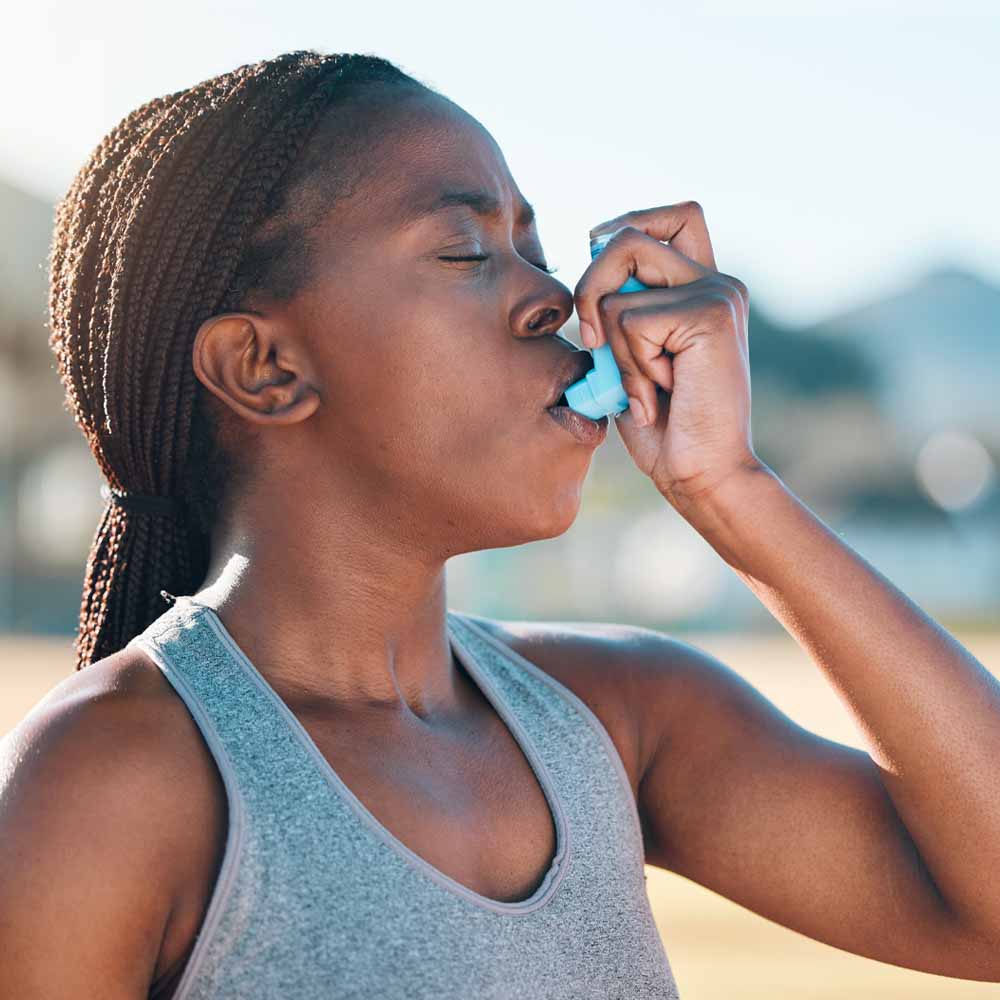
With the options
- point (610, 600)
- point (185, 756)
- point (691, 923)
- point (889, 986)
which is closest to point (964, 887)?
point (185, 756)

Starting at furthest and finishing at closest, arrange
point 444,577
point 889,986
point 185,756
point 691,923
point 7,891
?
point 691,923
point 889,986
point 444,577
point 185,756
point 7,891

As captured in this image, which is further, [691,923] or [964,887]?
[691,923]

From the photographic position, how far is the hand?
2.04 meters

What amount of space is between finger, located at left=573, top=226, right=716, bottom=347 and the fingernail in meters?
0.09

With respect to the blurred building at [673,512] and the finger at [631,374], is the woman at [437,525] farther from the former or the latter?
the blurred building at [673,512]

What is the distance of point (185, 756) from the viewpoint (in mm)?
1766

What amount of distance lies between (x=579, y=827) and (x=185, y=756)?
0.57 metres

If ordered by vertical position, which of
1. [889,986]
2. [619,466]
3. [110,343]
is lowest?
[619,466]

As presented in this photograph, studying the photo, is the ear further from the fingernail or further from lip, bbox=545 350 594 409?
the fingernail

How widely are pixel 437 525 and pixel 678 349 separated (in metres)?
0.41

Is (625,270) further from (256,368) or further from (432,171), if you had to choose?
(256,368)

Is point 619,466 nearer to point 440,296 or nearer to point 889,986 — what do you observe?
point 889,986

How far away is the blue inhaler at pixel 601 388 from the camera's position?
2.05 metres

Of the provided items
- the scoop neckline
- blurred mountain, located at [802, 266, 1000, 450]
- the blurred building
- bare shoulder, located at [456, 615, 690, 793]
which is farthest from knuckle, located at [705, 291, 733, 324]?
blurred mountain, located at [802, 266, 1000, 450]
